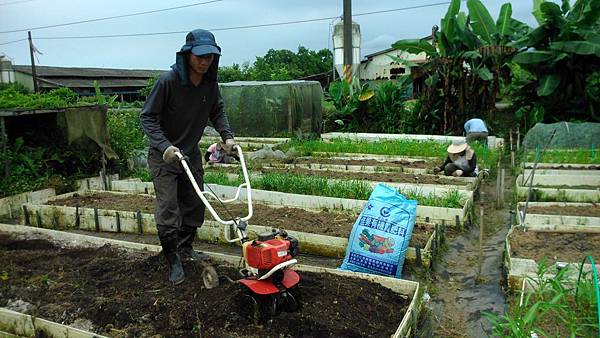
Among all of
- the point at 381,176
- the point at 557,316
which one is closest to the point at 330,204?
the point at 381,176

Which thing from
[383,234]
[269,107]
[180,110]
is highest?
[180,110]

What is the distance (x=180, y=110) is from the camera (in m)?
3.71

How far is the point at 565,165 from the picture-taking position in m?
7.44

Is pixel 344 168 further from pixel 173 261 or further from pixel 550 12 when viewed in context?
pixel 550 12

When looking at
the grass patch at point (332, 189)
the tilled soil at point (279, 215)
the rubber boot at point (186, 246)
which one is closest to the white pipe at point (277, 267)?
the rubber boot at point (186, 246)

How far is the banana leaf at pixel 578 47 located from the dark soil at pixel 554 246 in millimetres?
6431

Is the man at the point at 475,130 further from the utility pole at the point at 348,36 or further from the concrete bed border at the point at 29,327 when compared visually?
the concrete bed border at the point at 29,327

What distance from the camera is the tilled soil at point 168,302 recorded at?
9.83 feet

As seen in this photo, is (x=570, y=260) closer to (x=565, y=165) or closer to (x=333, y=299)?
(x=333, y=299)

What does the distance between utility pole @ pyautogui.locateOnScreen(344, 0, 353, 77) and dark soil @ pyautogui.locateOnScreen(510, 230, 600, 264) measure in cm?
1057

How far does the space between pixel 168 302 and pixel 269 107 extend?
913 centimetres

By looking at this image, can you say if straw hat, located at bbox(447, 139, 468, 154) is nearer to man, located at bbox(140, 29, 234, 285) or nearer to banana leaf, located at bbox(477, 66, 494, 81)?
man, located at bbox(140, 29, 234, 285)

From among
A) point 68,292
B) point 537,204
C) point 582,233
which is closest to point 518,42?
point 537,204

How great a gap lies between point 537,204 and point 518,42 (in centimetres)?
688
